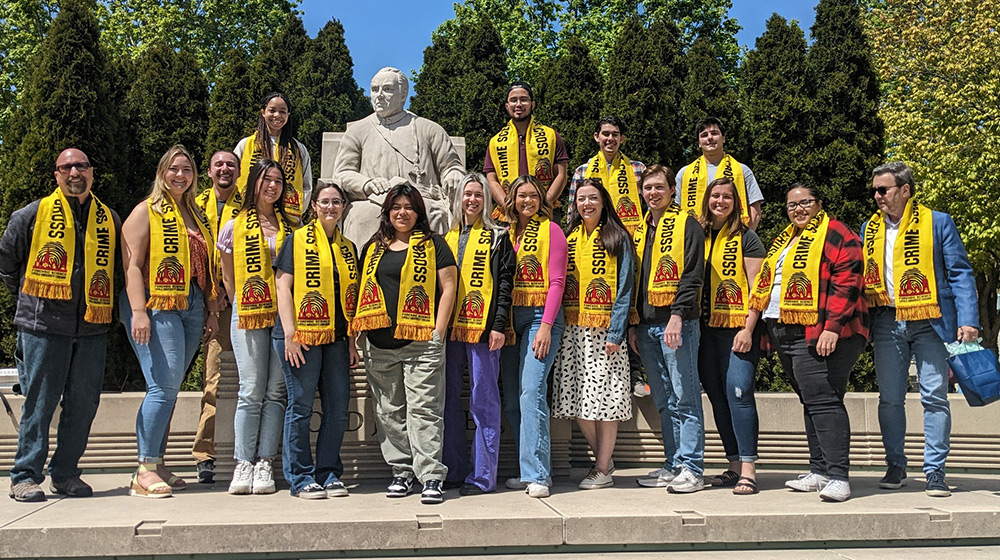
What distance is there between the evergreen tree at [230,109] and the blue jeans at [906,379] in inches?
543

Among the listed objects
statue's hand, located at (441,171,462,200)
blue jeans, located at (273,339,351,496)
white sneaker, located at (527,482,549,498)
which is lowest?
white sneaker, located at (527,482,549,498)

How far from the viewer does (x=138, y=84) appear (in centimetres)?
1872

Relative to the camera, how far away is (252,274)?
5594 millimetres

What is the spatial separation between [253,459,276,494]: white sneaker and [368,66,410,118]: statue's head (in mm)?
3276

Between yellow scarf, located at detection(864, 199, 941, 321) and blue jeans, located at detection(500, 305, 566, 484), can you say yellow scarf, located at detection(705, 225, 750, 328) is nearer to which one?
yellow scarf, located at detection(864, 199, 941, 321)

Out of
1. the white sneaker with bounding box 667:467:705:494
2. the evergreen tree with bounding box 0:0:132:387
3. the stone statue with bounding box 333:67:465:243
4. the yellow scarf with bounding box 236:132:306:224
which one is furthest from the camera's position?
the evergreen tree with bounding box 0:0:132:387

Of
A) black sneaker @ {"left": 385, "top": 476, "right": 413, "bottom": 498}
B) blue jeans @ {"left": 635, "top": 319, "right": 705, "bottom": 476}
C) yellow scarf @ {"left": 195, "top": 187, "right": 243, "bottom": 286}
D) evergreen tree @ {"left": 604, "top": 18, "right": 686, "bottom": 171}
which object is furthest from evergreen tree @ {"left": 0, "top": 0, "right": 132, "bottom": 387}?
→ blue jeans @ {"left": 635, "top": 319, "right": 705, "bottom": 476}

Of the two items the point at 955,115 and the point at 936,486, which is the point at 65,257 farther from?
the point at 955,115

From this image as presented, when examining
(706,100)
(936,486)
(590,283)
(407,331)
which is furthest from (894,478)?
(706,100)

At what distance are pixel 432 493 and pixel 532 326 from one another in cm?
120

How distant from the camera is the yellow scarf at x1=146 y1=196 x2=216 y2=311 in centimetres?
554

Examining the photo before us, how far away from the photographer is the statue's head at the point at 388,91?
7680mm

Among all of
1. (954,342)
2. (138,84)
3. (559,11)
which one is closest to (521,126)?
(954,342)

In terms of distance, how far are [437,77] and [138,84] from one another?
737cm
